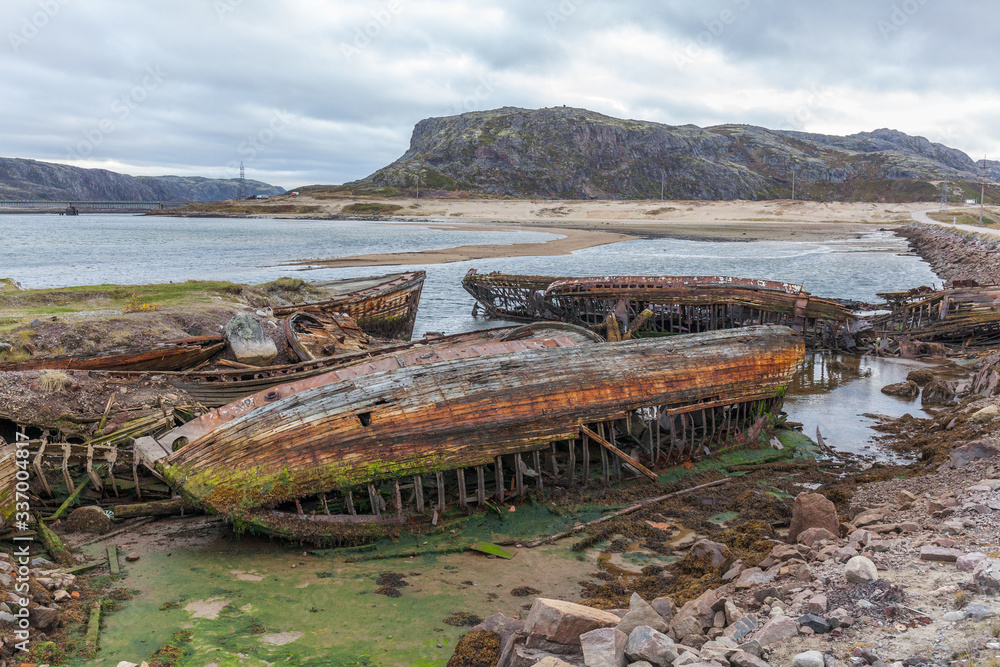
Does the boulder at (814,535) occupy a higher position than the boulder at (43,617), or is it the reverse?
the boulder at (814,535)

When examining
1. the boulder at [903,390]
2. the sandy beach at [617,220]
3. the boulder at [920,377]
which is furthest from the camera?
the sandy beach at [617,220]

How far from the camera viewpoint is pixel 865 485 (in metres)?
15.2

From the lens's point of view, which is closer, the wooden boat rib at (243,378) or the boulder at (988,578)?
the boulder at (988,578)

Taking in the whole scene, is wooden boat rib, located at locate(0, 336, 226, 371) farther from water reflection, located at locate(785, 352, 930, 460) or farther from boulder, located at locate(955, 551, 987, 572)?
boulder, located at locate(955, 551, 987, 572)

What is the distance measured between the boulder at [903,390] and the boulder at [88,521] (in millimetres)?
25702

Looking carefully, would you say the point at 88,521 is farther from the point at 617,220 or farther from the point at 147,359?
the point at 617,220

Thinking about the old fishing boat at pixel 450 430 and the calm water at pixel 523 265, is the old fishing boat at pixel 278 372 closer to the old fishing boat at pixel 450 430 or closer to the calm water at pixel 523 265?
the old fishing boat at pixel 450 430

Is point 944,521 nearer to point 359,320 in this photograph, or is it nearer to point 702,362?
point 702,362

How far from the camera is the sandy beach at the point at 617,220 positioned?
83938 millimetres

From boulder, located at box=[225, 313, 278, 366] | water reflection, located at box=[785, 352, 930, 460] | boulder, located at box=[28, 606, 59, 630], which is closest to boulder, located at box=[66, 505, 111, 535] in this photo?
boulder, located at box=[28, 606, 59, 630]

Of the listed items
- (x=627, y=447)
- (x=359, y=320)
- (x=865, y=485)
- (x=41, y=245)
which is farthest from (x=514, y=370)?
(x=41, y=245)

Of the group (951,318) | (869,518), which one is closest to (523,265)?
(951,318)

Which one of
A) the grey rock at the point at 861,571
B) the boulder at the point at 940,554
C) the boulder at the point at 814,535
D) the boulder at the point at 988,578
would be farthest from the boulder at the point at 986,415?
the grey rock at the point at 861,571

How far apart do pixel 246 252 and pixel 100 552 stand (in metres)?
81.6
